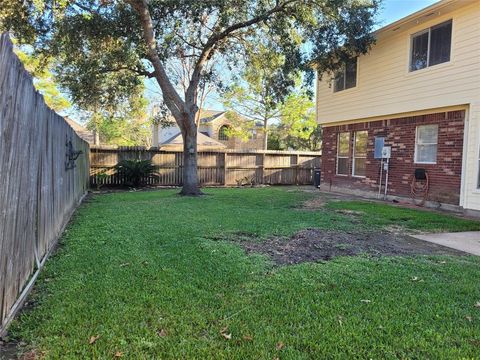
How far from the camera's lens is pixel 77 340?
8.14 ft

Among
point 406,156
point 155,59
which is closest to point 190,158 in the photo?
point 155,59

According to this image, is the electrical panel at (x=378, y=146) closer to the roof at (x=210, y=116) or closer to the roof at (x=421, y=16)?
the roof at (x=421, y=16)

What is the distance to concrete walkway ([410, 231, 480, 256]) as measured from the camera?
5.40 m

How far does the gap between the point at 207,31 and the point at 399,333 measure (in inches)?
490

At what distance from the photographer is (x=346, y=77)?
13.0 metres

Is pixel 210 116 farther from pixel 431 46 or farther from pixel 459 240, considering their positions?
pixel 459 240

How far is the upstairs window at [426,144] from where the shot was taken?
32.1 ft

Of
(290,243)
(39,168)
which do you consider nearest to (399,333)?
(290,243)

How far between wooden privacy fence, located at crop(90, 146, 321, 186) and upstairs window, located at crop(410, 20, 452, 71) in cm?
878

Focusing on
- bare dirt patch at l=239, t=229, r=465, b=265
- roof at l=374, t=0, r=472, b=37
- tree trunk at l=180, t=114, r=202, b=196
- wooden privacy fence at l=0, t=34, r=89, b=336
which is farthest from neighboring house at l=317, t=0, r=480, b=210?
wooden privacy fence at l=0, t=34, r=89, b=336

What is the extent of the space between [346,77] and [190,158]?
21.0ft

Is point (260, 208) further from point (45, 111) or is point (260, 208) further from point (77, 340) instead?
point (77, 340)

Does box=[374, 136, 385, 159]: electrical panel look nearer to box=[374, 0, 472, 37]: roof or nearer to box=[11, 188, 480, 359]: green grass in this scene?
box=[374, 0, 472, 37]: roof

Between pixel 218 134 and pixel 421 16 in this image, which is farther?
pixel 218 134
